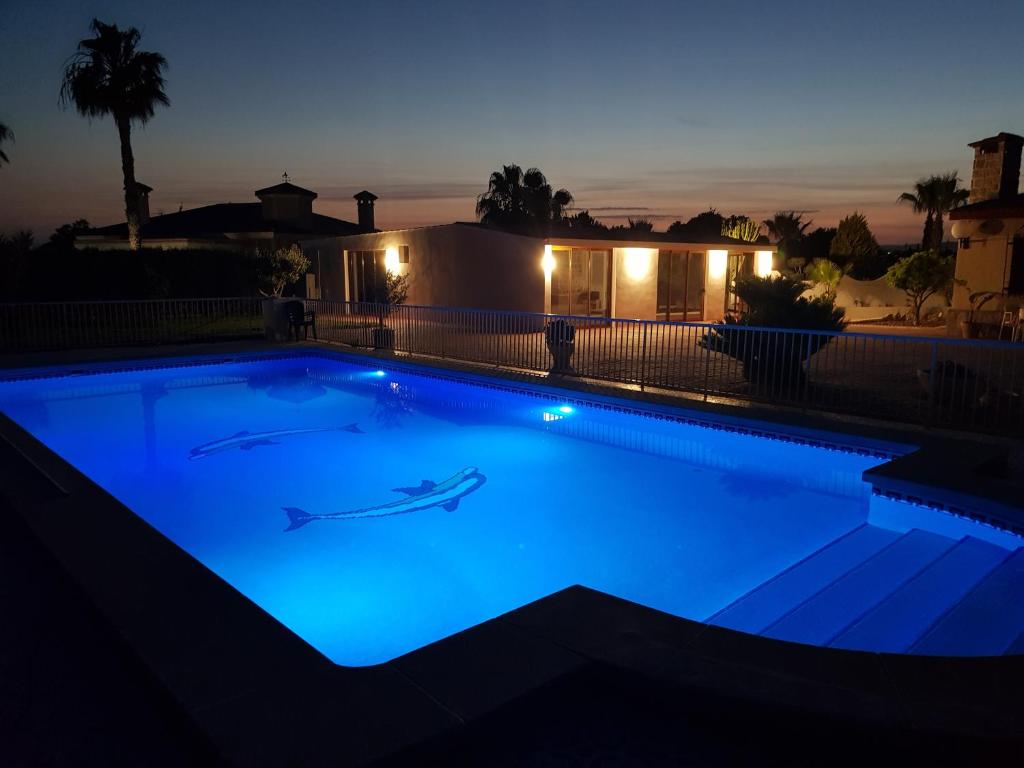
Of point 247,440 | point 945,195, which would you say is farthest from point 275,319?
point 945,195

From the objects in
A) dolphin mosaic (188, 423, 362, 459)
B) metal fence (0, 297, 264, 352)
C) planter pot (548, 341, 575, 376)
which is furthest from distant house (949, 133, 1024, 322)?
metal fence (0, 297, 264, 352)

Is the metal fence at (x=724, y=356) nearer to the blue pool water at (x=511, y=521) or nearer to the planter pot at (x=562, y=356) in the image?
the planter pot at (x=562, y=356)

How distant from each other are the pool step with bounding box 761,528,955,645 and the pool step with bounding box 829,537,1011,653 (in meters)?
0.08

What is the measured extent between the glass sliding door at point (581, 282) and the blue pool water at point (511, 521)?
7794mm

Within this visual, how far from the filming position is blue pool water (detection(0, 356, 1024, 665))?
4.33 m

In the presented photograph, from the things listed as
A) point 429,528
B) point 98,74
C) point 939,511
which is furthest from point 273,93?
point 939,511

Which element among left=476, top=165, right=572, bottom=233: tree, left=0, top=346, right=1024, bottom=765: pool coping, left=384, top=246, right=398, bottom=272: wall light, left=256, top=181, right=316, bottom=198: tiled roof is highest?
left=476, top=165, right=572, bottom=233: tree

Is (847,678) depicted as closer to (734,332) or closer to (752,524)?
(752,524)

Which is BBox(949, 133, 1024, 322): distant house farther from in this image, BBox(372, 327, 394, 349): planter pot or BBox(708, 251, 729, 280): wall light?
BBox(372, 327, 394, 349): planter pot

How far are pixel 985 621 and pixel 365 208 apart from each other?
33501 millimetres

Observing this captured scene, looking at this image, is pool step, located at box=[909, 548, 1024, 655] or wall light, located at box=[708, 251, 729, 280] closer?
pool step, located at box=[909, 548, 1024, 655]

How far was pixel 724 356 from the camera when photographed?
11.9 metres

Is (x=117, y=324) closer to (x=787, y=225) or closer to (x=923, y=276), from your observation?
(x=923, y=276)

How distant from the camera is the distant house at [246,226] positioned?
28516mm
